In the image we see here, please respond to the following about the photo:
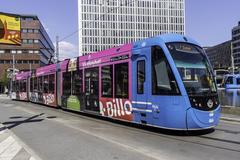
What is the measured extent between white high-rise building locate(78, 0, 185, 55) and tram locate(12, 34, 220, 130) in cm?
4591

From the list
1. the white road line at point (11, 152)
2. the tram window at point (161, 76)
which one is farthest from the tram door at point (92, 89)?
the white road line at point (11, 152)

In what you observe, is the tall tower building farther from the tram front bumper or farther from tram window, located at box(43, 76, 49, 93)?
the tram front bumper

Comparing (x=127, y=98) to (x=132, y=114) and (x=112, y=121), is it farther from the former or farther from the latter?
(x=112, y=121)

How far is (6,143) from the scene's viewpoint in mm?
11375

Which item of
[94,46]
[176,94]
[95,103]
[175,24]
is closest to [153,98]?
[176,94]

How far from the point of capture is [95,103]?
18.1 metres

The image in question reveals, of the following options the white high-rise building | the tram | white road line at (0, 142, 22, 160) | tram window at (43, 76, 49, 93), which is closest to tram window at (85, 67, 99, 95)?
the tram

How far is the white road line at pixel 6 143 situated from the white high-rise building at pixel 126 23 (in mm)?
50035

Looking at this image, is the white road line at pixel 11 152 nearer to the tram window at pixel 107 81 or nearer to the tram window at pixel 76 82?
the tram window at pixel 107 81

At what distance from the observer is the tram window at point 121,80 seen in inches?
582

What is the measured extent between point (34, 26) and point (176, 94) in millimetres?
101092

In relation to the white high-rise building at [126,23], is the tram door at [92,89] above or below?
below

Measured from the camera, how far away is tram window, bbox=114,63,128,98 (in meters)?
14.8

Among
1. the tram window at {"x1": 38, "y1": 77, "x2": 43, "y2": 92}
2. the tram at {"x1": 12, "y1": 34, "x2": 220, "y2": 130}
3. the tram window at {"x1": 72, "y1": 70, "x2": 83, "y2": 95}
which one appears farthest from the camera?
the tram window at {"x1": 38, "y1": 77, "x2": 43, "y2": 92}
